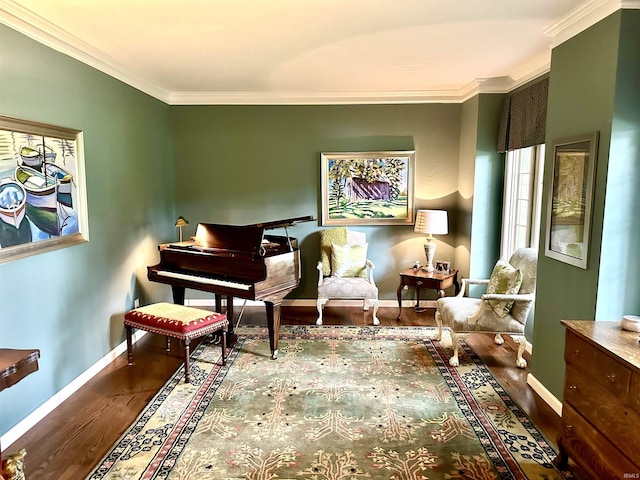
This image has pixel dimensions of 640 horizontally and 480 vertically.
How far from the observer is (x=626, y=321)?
2098 mm

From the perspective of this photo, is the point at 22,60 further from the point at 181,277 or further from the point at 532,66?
the point at 532,66

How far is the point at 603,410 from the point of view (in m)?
1.96

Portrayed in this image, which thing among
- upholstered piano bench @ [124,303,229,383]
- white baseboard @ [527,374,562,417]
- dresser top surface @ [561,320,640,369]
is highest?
dresser top surface @ [561,320,640,369]

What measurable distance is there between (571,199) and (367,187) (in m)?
2.73

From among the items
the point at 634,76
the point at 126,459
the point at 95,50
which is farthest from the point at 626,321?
the point at 95,50

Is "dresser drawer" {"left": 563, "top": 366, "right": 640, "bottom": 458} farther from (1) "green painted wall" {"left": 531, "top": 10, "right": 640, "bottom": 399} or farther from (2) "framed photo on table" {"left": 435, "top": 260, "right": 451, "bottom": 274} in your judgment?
(2) "framed photo on table" {"left": 435, "top": 260, "right": 451, "bottom": 274}

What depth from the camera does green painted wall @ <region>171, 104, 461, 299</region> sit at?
5.16 metres

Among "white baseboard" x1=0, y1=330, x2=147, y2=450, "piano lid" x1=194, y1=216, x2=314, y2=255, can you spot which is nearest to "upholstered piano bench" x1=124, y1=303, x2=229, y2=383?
"white baseboard" x1=0, y1=330, x2=147, y2=450

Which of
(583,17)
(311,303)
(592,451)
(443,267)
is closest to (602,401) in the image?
(592,451)

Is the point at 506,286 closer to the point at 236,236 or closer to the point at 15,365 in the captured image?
the point at 236,236

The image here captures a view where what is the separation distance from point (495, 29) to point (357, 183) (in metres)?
2.53

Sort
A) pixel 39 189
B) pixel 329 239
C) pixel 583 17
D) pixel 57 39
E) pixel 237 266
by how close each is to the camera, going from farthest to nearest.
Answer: pixel 329 239 → pixel 237 266 → pixel 57 39 → pixel 39 189 → pixel 583 17

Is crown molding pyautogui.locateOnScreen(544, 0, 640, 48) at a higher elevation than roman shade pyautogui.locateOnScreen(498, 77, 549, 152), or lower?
higher

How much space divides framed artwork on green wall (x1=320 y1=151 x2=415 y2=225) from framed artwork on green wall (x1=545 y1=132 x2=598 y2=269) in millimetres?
2315
